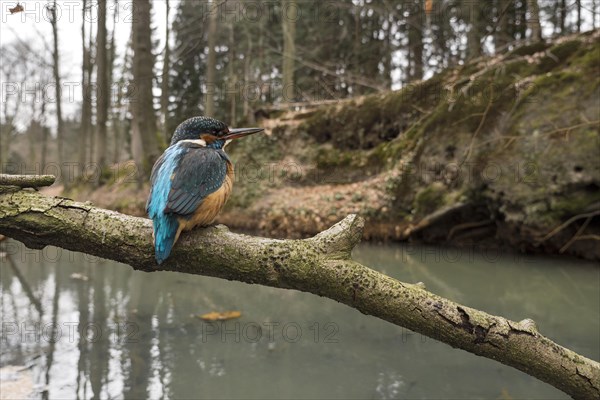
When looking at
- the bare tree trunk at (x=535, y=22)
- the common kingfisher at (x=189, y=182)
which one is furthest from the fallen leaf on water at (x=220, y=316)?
the bare tree trunk at (x=535, y=22)

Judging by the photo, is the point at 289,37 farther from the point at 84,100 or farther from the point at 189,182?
the point at 189,182

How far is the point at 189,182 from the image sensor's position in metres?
2.04

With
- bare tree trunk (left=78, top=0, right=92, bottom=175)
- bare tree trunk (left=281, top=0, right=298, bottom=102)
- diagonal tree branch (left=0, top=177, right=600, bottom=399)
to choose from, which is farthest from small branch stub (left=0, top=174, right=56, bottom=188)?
bare tree trunk (left=78, top=0, right=92, bottom=175)

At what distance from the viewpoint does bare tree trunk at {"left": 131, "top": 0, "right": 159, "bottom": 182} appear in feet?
34.3

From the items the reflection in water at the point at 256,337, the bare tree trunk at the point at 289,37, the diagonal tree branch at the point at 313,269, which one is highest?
the bare tree trunk at the point at 289,37

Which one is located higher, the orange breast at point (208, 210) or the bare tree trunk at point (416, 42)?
the bare tree trunk at point (416, 42)

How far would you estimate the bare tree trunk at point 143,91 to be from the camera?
34.3 ft

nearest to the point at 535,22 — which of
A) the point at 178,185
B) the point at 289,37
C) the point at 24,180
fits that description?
the point at 289,37

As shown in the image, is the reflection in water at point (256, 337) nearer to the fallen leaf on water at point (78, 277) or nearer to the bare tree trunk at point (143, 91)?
the fallen leaf on water at point (78, 277)

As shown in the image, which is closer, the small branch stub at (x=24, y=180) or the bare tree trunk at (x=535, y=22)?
the small branch stub at (x=24, y=180)

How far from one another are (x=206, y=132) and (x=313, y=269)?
954 mm

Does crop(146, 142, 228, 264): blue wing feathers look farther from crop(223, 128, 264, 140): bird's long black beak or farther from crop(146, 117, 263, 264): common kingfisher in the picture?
crop(223, 128, 264, 140): bird's long black beak

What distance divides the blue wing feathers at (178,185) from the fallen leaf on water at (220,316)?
264 centimetres

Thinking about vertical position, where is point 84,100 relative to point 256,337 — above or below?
above
